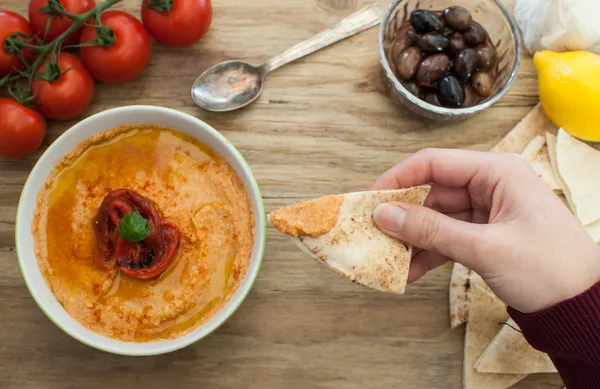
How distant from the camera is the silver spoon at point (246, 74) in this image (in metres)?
2.37

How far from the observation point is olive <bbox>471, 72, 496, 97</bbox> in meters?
2.33

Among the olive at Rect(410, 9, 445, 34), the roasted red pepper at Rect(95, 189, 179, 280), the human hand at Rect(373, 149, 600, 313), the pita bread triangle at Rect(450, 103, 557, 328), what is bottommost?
the roasted red pepper at Rect(95, 189, 179, 280)

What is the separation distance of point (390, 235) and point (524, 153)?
85 cm

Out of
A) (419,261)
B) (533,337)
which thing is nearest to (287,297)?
(419,261)

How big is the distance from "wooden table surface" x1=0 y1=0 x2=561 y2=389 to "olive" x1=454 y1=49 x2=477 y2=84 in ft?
0.73

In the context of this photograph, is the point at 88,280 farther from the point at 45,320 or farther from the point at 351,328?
the point at 351,328

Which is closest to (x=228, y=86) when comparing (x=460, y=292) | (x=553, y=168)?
(x=460, y=292)

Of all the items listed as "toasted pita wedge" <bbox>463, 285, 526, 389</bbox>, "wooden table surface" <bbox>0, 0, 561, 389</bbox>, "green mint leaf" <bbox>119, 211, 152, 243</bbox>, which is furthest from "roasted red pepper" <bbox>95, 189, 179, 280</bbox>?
"toasted pita wedge" <bbox>463, 285, 526, 389</bbox>

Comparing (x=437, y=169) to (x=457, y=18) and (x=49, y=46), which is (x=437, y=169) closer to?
(x=457, y=18)

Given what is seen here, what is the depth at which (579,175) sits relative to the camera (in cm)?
234

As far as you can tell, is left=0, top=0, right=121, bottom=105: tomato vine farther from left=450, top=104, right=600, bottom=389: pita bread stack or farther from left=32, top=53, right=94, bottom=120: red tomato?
left=450, top=104, right=600, bottom=389: pita bread stack

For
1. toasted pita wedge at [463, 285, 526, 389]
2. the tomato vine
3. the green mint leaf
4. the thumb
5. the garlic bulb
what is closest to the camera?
the thumb

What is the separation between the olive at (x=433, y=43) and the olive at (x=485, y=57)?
144mm

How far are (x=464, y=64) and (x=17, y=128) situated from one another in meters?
1.71
